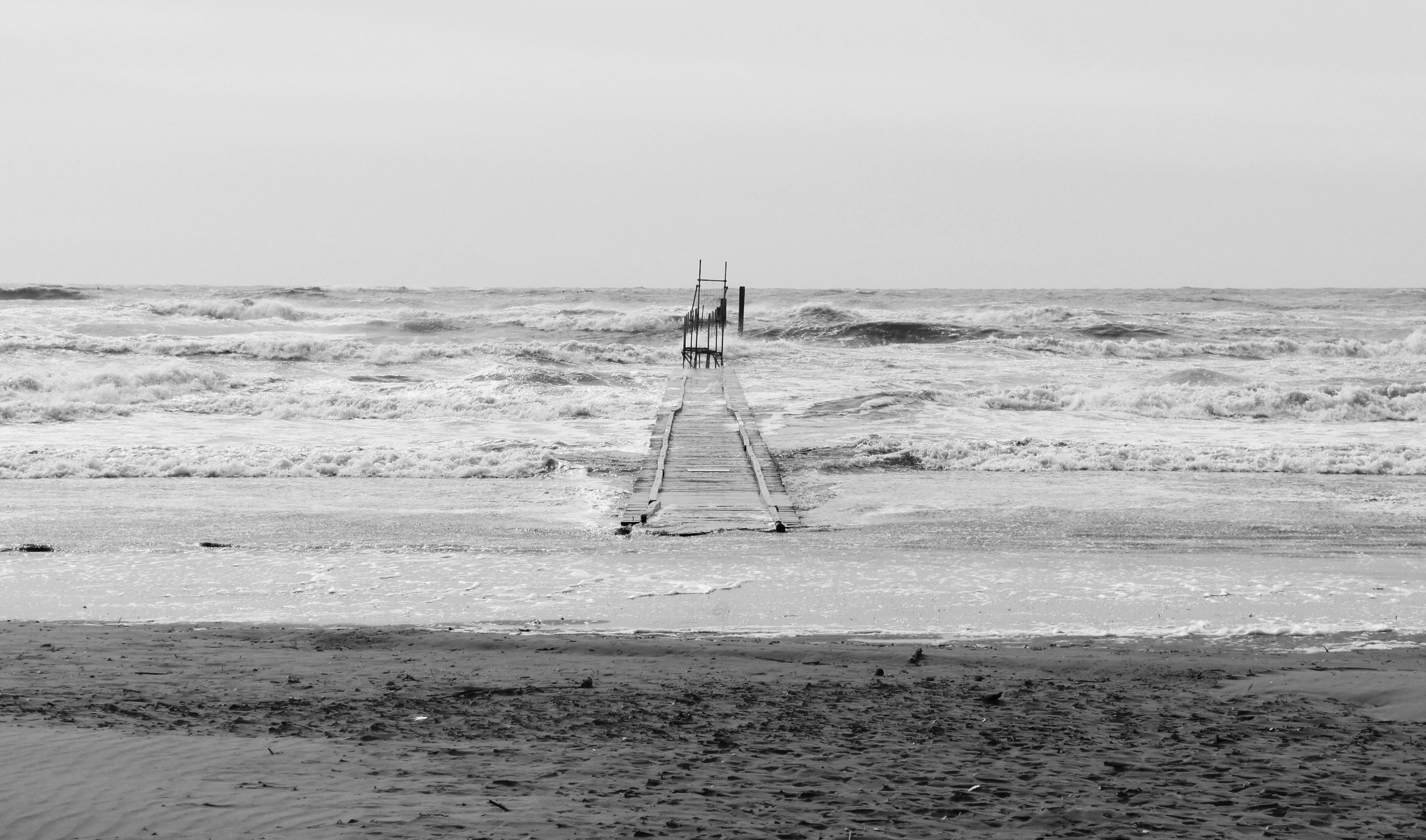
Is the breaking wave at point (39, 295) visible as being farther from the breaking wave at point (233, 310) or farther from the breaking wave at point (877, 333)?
the breaking wave at point (877, 333)

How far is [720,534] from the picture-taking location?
10477 mm

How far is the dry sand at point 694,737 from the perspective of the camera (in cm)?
383

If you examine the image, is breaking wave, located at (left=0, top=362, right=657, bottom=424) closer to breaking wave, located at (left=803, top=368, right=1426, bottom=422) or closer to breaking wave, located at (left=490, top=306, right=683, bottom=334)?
breaking wave, located at (left=803, top=368, right=1426, bottom=422)

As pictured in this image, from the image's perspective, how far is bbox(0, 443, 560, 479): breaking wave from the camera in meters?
13.9

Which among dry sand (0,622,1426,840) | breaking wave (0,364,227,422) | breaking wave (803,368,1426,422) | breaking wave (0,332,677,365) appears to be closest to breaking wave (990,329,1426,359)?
breaking wave (0,332,677,365)

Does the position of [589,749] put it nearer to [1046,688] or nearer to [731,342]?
[1046,688]

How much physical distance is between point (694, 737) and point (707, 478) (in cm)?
878

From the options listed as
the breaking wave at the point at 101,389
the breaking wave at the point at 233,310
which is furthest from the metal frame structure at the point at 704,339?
the breaking wave at the point at 233,310

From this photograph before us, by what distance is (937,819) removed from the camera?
12.6 ft

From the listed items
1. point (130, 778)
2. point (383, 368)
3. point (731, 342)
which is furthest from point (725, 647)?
point (731, 342)

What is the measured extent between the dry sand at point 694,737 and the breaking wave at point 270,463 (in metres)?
7.50

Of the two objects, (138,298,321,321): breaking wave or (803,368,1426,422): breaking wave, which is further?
(138,298,321,321): breaking wave

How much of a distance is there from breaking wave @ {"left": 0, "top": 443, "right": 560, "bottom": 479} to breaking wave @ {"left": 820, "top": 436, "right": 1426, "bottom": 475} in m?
4.18

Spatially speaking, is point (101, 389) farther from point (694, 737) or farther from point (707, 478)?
point (694, 737)
